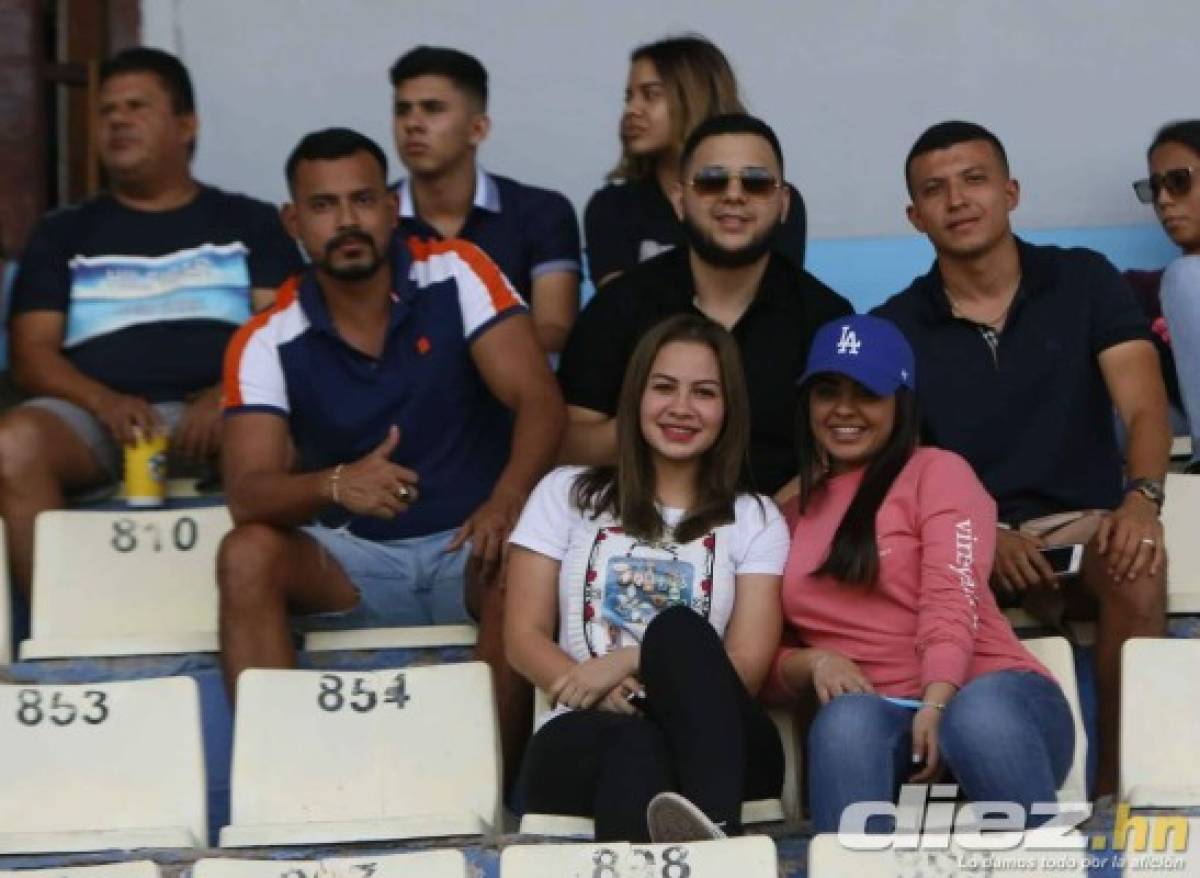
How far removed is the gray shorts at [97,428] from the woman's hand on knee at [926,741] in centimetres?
210

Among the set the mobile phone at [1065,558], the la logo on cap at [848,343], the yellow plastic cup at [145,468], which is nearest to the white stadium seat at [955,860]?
the mobile phone at [1065,558]

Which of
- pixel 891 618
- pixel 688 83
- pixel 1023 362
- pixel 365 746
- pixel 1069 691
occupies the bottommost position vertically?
pixel 365 746

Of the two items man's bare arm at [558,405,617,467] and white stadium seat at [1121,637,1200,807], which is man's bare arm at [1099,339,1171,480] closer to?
white stadium seat at [1121,637,1200,807]

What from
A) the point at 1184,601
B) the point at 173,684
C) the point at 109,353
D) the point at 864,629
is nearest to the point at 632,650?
the point at 864,629

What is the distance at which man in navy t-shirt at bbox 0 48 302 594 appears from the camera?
247 inches

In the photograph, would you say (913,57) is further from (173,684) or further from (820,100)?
(173,684)

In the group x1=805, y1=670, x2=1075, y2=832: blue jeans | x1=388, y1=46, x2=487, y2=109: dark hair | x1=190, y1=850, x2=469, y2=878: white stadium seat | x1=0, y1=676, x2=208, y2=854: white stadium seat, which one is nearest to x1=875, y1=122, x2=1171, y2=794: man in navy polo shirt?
x1=805, y1=670, x2=1075, y2=832: blue jeans

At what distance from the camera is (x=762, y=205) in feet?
19.1

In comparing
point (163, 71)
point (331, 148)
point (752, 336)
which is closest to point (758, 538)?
point (752, 336)

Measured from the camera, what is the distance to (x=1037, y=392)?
5.71m

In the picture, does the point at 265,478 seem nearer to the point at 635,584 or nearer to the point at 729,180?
the point at 635,584

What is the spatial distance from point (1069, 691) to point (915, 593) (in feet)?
1.06

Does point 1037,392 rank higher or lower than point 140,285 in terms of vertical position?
lower

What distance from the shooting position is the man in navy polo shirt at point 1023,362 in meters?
5.59
